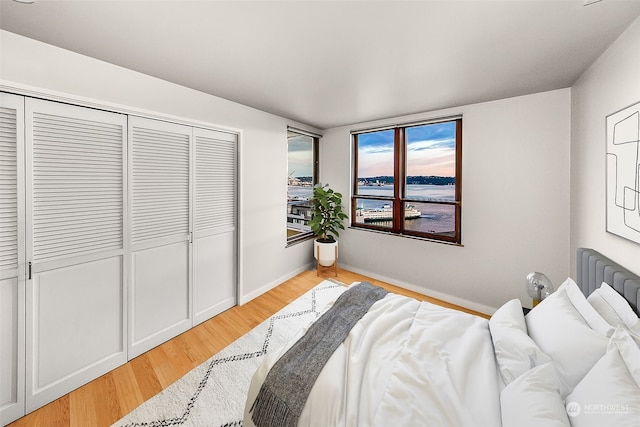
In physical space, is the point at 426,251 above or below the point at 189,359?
above

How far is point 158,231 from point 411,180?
3166 mm

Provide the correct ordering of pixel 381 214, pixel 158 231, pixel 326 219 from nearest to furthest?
pixel 158 231, pixel 381 214, pixel 326 219

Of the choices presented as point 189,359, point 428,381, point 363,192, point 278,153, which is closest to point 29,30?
point 278,153

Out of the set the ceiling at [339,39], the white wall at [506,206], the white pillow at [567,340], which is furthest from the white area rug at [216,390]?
the white wall at [506,206]

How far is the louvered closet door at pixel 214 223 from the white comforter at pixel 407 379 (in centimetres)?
168

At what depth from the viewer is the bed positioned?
92 cm

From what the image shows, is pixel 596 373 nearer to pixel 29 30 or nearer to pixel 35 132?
pixel 35 132

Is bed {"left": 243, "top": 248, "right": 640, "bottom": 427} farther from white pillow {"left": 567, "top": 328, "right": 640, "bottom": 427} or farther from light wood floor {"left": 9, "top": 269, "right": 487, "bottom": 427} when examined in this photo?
light wood floor {"left": 9, "top": 269, "right": 487, "bottom": 427}

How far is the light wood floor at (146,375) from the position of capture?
166cm

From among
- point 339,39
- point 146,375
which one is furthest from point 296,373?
point 339,39

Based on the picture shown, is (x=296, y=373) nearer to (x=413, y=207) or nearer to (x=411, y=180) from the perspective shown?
(x=413, y=207)

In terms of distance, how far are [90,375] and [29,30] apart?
2.44m

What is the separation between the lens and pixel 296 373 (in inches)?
49.3

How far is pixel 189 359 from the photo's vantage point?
2.18 metres
